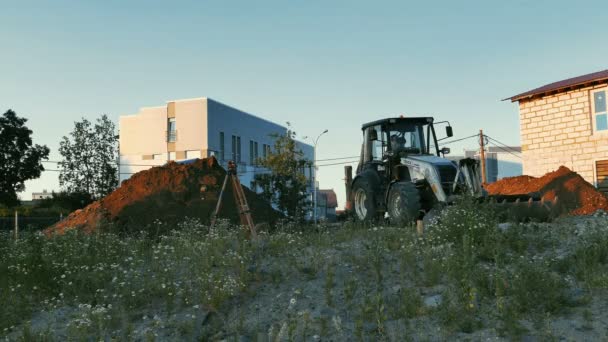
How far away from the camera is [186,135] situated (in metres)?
43.2

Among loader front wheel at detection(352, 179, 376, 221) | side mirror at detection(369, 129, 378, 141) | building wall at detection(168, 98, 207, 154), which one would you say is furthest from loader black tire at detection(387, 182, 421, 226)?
building wall at detection(168, 98, 207, 154)

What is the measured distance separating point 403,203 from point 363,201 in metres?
2.63

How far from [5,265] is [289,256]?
4476mm

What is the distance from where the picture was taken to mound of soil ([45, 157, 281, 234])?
15.1 metres

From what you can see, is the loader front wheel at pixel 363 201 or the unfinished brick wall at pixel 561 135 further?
the unfinished brick wall at pixel 561 135

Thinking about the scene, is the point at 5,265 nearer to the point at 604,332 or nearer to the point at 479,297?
the point at 479,297

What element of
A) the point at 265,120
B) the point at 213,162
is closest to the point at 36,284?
the point at 213,162

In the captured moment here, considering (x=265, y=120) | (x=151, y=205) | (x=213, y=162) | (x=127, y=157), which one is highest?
(x=265, y=120)

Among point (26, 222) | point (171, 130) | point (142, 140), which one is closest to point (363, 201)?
point (26, 222)

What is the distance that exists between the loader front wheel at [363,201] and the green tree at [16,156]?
102 feet

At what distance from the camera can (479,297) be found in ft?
21.0

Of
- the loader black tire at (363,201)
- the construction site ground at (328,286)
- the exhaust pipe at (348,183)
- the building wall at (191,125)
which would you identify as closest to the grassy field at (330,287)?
the construction site ground at (328,286)

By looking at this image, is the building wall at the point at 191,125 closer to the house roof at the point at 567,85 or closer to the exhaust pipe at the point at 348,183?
the house roof at the point at 567,85

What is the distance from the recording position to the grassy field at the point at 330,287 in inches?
231
